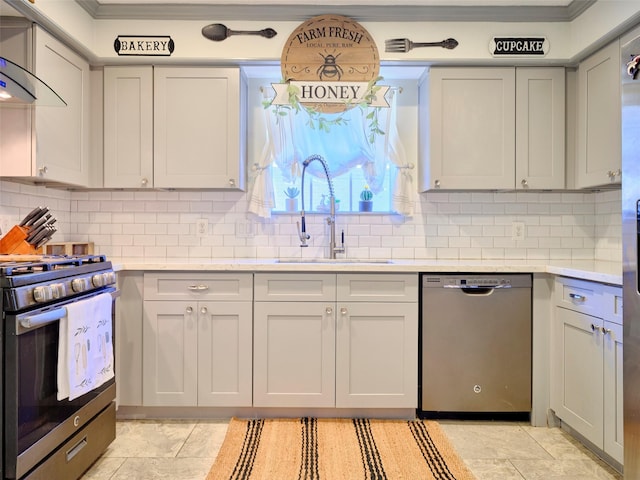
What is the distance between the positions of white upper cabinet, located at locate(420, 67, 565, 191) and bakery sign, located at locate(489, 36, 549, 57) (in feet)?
0.31

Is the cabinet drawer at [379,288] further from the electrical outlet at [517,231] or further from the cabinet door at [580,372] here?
the electrical outlet at [517,231]

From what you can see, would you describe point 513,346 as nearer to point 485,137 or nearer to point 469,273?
point 469,273

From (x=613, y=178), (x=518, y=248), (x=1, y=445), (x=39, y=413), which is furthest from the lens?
(x=518, y=248)

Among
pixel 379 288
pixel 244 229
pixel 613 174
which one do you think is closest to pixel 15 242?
pixel 244 229

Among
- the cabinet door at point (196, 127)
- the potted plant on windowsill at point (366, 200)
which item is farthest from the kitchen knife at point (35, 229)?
the potted plant on windowsill at point (366, 200)

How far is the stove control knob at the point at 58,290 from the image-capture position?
1.62 metres

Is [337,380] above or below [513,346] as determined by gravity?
below

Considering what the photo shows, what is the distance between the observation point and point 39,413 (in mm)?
1582

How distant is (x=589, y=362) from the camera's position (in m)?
2.09

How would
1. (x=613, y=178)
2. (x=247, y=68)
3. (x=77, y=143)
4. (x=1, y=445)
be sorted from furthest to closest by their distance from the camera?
(x=247, y=68), (x=77, y=143), (x=613, y=178), (x=1, y=445)

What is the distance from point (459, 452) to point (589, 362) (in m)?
0.81

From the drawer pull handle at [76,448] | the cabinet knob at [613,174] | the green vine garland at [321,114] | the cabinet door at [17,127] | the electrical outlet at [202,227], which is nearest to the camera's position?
the drawer pull handle at [76,448]

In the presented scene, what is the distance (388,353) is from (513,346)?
0.74 m

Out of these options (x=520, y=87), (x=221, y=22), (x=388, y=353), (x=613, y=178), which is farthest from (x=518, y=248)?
(x=221, y=22)
